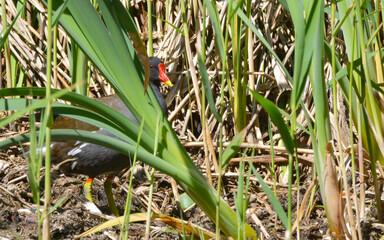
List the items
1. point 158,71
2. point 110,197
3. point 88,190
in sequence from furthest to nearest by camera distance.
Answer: point 158,71 → point 88,190 → point 110,197

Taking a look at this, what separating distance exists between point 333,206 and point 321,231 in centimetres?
54

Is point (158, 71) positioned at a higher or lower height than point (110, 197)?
higher

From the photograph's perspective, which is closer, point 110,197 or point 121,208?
point 110,197

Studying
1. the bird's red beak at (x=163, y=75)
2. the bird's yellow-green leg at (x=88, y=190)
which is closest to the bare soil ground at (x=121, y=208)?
the bird's yellow-green leg at (x=88, y=190)

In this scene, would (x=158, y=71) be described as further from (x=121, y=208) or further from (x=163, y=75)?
(x=121, y=208)

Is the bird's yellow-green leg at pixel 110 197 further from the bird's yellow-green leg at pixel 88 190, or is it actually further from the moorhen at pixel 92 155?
the bird's yellow-green leg at pixel 88 190

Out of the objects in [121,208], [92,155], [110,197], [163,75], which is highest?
[163,75]

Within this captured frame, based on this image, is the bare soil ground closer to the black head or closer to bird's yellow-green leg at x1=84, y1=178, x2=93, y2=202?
bird's yellow-green leg at x1=84, y1=178, x2=93, y2=202

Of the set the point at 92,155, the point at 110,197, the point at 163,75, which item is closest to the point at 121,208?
the point at 110,197

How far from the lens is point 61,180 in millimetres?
3412

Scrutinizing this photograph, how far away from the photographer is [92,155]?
3275 mm

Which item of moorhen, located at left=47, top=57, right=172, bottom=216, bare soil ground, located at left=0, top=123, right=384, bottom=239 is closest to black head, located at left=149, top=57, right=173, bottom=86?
moorhen, located at left=47, top=57, right=172, bottom=216

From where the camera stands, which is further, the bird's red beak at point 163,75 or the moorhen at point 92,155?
the bird's red beak at point 163,75

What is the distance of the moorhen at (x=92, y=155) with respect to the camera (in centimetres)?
320
